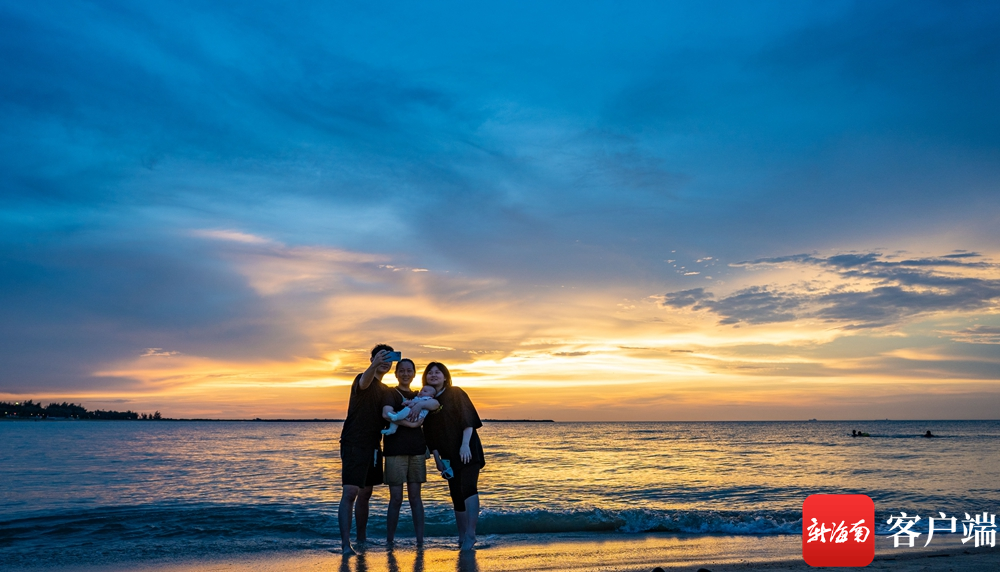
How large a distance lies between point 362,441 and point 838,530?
302 inches

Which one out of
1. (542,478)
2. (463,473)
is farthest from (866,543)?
(542,478)

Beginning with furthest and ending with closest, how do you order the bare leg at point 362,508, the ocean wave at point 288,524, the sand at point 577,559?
1. the ocean wave at point 288,524
2. the bare leg at point 362,508
3. the sand at point 577,559

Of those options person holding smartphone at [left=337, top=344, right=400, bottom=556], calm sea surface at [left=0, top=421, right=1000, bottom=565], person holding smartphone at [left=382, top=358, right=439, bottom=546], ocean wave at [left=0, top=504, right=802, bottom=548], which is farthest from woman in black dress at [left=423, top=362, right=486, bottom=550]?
ocean wave at [left=0, top=504, right=802, bottom=548]

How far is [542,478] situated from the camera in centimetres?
1742

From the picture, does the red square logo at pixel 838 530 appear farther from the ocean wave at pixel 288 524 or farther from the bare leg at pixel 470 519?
the bare leg at pixel 470 519

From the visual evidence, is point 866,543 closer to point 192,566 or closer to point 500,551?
point 500,551

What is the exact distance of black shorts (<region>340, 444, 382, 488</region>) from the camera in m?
6.52

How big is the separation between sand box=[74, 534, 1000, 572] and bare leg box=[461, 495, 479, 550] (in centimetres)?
14

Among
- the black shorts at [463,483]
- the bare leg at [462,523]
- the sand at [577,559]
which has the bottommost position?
the sand at [577,559]

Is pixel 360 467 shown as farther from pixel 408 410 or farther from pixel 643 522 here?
pixel 643 522

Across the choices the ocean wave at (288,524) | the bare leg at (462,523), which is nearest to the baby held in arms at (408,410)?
the bare leg at (462,523)

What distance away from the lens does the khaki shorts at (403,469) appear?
6539mm

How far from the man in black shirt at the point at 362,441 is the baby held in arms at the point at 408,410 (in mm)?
198

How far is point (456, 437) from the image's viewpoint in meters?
6.51
